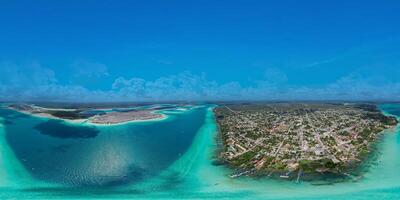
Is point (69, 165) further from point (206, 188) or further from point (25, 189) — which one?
point (206, 188)

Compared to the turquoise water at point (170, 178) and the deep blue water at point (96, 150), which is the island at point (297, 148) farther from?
the deep blue water at point (96, 150)

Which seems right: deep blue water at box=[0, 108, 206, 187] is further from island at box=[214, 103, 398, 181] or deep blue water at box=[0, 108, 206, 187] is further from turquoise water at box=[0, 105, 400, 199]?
island at box=[214, 103, 398, 181]

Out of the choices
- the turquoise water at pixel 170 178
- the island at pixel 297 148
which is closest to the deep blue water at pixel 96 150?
the turquoise water at pixel 170 178

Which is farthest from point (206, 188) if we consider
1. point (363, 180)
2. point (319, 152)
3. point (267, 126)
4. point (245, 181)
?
point (267, 126)

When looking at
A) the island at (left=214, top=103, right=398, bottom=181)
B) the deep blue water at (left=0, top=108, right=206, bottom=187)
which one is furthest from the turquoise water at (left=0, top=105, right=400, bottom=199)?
the island at (left=214, top=103, right=398, bottom=181)

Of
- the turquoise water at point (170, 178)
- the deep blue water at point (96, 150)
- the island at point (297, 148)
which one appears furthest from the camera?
the deep blue water at point (96, 150)

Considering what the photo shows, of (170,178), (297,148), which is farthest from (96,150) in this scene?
(297,148)

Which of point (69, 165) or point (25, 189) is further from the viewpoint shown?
point (69, 165)
